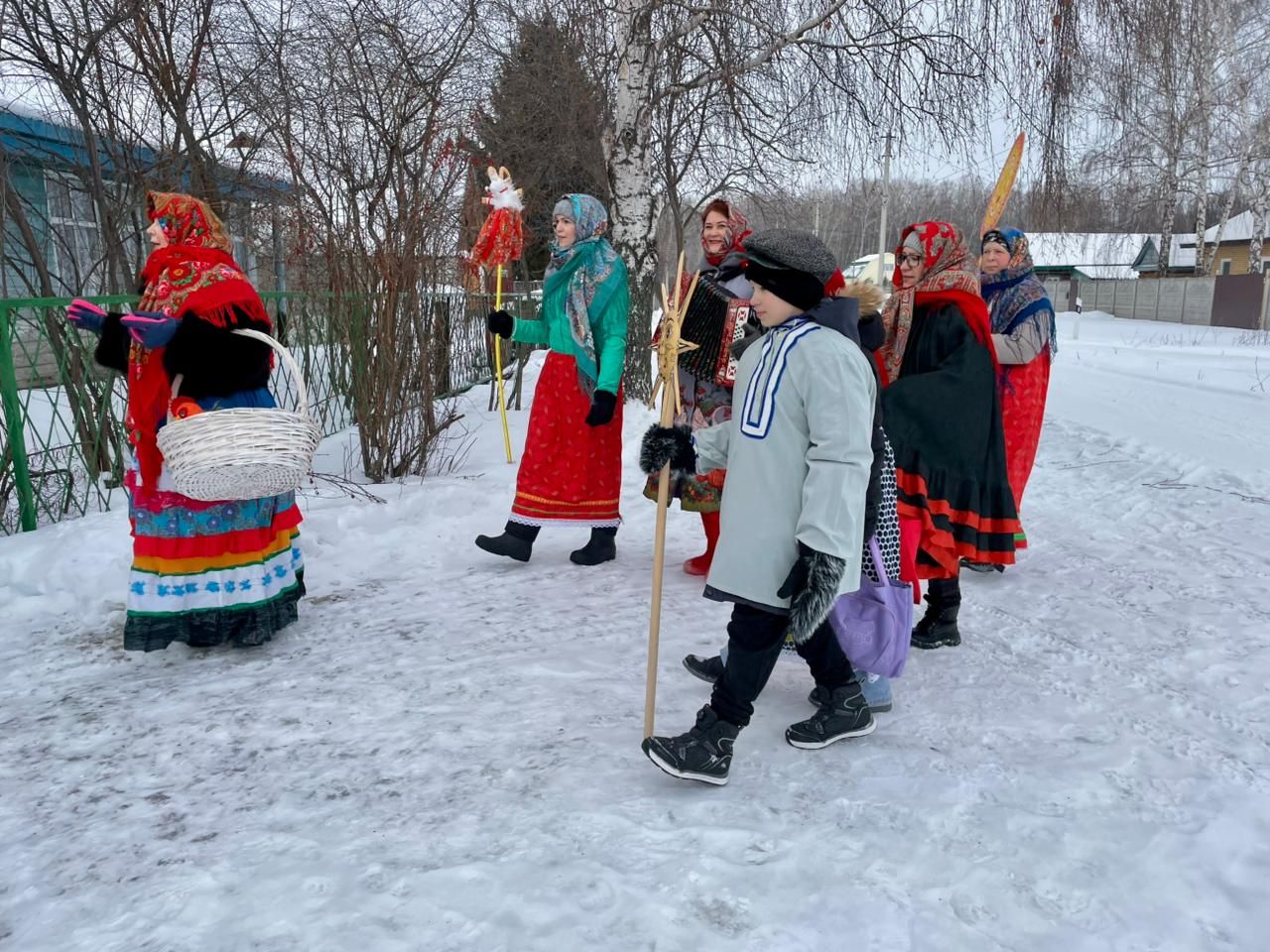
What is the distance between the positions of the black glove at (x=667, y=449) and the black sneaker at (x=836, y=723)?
827 mm

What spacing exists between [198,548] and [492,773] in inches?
59.1

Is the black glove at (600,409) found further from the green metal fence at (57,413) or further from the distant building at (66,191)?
the distant building at (66,191)

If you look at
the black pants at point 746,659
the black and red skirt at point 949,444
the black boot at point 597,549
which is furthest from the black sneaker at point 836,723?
the black boot at point 597,549

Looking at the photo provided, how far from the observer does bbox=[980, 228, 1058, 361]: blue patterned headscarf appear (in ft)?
14.9

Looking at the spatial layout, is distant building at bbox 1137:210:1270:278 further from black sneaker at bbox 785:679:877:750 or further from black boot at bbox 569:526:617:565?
black sneaker at bbox 785:679:877:750

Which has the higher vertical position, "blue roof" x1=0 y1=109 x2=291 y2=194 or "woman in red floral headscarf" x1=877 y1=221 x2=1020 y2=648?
"blue roof" x1=0 y1=109 x2=291 y2=194

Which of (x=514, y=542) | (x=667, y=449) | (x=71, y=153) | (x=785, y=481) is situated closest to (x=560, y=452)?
(x=514, y=542)

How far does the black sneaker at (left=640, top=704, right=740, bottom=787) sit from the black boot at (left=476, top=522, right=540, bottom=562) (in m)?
2.22

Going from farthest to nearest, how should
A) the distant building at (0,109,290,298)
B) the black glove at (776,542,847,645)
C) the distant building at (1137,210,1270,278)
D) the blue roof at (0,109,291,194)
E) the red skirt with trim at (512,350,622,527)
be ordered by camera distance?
the distant building at (1137,210,1270,278) → the blue roof at (0,109,291,194) → the distant building at (0,109,290,298) → the red skirt with trim at (512,350,622,527) → the black glove at (776,542,847,645)

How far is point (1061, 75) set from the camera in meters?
6.64

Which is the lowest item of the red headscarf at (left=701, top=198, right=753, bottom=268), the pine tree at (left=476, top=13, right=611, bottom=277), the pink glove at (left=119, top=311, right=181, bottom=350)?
the pink glove at (left=119, top=311, right=181, bottom=350)

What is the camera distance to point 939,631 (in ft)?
12.1

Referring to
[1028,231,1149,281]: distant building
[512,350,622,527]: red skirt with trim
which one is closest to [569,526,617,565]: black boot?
[512,350,622,527]: red skirt with trim

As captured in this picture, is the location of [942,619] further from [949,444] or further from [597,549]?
[597,549]
